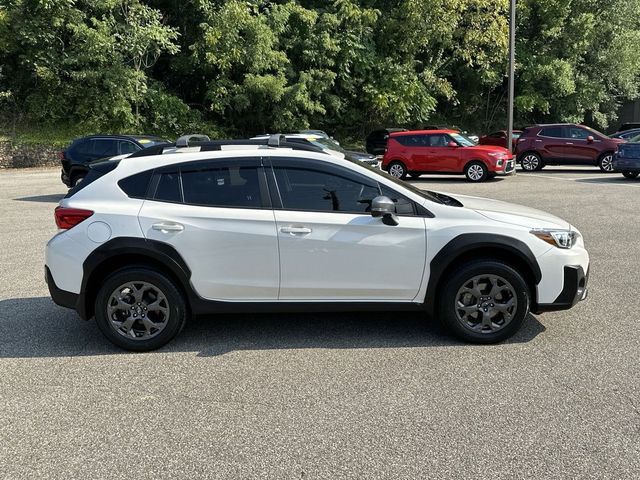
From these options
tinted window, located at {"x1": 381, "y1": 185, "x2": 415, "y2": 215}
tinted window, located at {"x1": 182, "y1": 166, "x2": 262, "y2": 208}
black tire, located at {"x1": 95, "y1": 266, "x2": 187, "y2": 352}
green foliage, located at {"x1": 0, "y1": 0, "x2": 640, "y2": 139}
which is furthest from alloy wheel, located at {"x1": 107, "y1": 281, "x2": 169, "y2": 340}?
green foliage, located at {"x1": 0, "y1": 0, "x2": 640, "y2": 139}

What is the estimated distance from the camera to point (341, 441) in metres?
3.28

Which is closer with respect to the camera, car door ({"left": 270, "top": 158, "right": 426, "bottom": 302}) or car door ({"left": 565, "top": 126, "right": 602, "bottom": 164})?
car door ({"left": 270, "top": 158, "right": 426, "bottom": 302})

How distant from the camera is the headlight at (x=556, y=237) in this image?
4656 millimetres

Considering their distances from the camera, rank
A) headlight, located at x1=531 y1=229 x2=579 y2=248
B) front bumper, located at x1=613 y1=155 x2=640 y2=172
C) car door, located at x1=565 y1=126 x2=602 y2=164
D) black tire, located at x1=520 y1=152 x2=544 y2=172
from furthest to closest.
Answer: black tire, located at x1=520 y1=152 x2=544 y2=172, car door, located at x1=565 y1=126 x2=602 y2=164, front bumper, located at x1=613 y1=155 x2=640 y2=172, headlight, located at x1=531 y1=229 x2=579 y2=248

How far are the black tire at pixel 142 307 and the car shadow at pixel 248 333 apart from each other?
0.15 m

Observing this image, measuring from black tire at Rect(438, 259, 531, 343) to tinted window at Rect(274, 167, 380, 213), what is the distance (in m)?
0.94

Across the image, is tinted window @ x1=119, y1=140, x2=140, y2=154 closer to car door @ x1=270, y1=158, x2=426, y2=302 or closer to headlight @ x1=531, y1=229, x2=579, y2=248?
car door @ x1=270, y1=158, x2=426, y2=302

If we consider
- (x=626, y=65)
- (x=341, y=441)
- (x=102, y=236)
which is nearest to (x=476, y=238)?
(x=341, y=441)

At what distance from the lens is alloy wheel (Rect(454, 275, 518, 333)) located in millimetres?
4617

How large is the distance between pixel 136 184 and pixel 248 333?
159 cm

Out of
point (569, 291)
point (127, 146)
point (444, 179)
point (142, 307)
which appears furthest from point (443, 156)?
point (142, 307)

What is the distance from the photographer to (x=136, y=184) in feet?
15.7

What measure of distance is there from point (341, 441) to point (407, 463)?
411mm

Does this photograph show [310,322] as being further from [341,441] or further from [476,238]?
[341,441]
